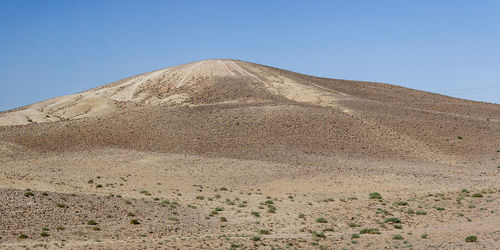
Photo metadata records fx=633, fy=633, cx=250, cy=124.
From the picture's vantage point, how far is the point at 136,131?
56.3 metres

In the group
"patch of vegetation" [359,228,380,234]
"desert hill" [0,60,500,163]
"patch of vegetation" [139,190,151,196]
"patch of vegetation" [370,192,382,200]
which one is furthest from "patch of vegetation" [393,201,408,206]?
"desert hill" [0,60,500,163]

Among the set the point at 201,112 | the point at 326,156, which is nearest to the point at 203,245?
the point at 326,156

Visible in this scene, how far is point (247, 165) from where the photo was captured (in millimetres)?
46625

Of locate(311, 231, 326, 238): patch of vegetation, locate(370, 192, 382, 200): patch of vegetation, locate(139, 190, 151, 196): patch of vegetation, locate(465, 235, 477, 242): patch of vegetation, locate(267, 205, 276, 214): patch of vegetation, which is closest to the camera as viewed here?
locate(465, 235, 477, 242): patch of vegetation

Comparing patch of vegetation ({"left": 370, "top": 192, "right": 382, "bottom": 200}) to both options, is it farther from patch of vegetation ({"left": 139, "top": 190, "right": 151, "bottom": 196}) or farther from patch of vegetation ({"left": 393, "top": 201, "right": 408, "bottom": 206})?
patch of vegetation ({"left": 139, "top": 190, "right": 151, "bottom": 196})

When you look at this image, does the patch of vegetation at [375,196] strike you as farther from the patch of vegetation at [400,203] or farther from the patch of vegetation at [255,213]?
the patch of vegetation at [255,213]

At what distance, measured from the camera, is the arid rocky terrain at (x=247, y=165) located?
25.6 m

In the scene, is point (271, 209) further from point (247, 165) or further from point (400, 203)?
point (247, 165)

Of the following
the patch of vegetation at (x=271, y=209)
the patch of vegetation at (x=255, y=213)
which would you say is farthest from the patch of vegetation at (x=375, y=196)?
the patch of vegetation at (x=255, y=213)

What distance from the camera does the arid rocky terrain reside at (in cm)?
2558

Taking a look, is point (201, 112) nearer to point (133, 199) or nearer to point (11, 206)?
point (133, 199)

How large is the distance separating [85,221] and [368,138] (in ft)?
120

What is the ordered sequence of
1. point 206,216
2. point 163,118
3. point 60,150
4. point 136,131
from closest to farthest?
1. point 206,216
2. point 60,150
3. point 136,131
4. point 163,118

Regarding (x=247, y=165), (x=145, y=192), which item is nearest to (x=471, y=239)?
(x=145, y=192)
